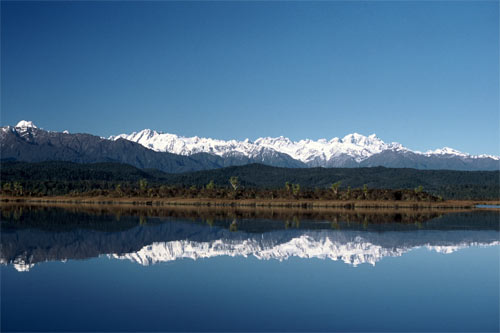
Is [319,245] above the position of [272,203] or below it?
below

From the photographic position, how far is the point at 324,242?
5281cm

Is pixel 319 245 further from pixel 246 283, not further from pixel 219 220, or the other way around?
pixel 219 220

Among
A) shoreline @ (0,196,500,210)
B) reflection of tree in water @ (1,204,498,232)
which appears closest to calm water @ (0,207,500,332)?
reflection of tree in water @ (1,204,498,232)

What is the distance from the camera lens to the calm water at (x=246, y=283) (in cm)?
2338

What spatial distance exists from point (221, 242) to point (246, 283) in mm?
21063

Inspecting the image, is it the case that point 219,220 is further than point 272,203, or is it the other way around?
point 272,203

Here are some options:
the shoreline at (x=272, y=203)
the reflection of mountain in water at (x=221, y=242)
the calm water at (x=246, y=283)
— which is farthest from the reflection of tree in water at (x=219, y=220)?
the shoreline at (x=272, y=203)

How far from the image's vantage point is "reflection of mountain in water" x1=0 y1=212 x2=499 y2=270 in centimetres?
4294

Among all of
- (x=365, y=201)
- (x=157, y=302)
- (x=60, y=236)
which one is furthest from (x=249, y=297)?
(x=365, y=201)

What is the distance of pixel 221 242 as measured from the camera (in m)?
52.4

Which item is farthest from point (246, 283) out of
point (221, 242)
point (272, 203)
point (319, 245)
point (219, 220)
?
point (272, 203)

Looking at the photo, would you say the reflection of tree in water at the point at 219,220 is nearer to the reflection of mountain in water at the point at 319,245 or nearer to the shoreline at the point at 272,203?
the reflection of mountain in water at the point at 319,245

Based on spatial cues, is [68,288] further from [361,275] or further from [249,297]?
[361,275]

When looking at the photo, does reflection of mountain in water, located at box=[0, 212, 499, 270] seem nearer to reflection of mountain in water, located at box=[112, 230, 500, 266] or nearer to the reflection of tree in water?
reflection of mountain in water, located at box=[112, 230, 500, 266]
